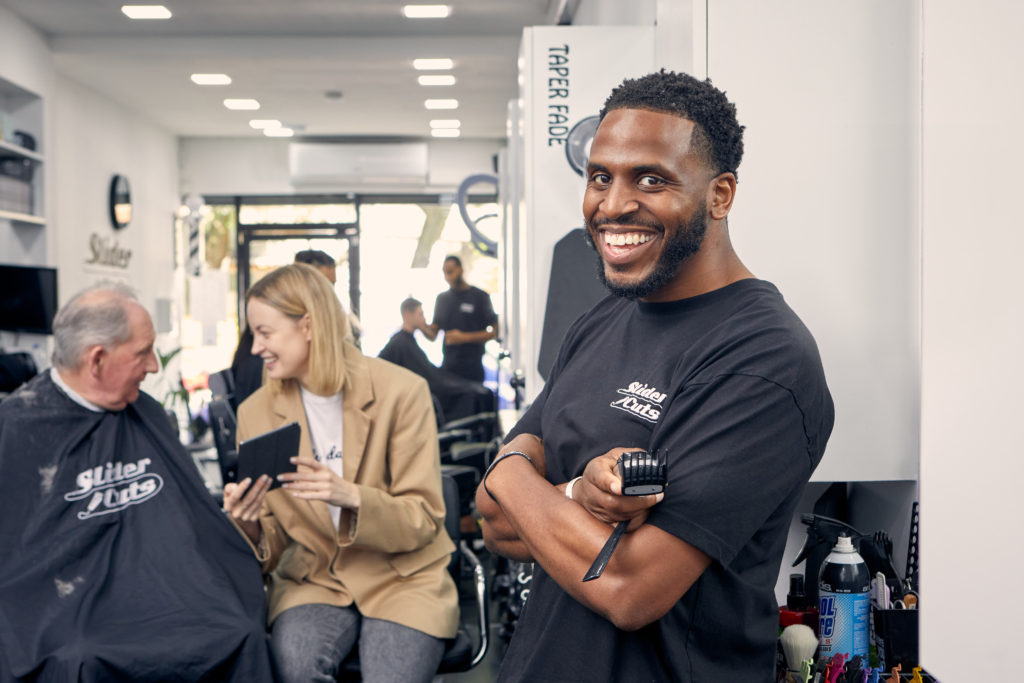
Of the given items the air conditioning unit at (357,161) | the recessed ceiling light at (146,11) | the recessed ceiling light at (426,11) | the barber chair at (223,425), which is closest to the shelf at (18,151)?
the recessed ceiling light at (146,11)

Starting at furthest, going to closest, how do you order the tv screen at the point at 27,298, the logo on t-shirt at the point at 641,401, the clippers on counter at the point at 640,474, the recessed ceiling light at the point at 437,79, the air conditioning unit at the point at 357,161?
the air conditioning unit at the point at 357,161, the recessed ceiling light at the point at 437,79, the tv screen at the point at 27,298, the logo on t-shirt at the point at 641,401, the clippers on counter at the point at 640,474

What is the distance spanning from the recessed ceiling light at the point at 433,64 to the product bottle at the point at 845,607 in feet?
19.4

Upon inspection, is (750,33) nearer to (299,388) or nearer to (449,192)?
(299,388)

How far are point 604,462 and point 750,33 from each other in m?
0.99

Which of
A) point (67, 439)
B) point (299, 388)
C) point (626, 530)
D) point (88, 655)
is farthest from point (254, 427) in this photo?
point (626, 530)

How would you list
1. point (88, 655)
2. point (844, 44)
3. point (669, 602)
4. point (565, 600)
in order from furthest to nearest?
point (88, 655) → point (844, 44) → point (565, 600) → point (669, 602)

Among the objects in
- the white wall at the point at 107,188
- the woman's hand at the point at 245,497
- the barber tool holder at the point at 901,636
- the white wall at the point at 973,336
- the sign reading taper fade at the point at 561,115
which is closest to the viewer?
the white wall at the point at 973,336

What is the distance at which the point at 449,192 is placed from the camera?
10523mm

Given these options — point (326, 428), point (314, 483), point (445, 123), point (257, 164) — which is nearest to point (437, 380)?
point (326, 428)

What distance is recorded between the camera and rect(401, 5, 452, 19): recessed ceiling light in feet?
19.7

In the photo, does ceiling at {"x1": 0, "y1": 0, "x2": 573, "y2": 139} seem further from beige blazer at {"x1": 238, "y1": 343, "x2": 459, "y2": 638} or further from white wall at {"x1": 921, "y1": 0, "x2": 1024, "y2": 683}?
white wall at {"x1": 921, "y1": 0, "x2": 1024, "y2": 683}

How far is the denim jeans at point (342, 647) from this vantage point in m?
2.06

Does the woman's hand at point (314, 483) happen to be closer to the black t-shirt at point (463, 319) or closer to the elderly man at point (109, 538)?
the elderly man at point (109, 538)

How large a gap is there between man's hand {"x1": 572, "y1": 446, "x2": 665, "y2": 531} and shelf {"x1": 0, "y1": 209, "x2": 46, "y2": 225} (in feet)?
18.9
